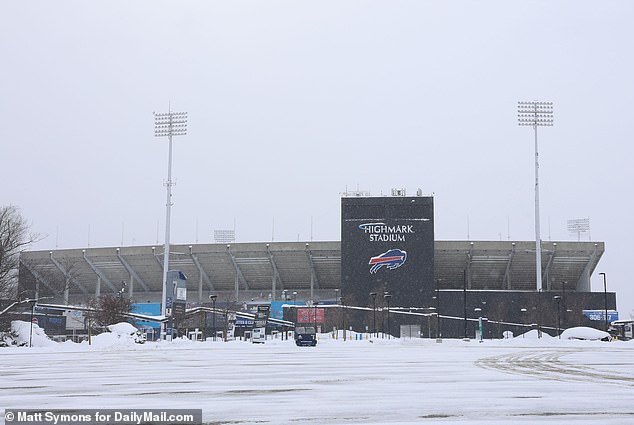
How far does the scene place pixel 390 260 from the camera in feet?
325

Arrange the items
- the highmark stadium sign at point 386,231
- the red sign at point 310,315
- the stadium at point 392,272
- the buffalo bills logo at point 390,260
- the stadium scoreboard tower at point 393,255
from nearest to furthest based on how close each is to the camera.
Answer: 1. the red sign at point 310,315
2. the stadium at point 392,272
3. the stadium scoreboard tower at point 393,255
4. the buffalo bills logo at point 390,260
5. the highmark stadium sign at point 386,231

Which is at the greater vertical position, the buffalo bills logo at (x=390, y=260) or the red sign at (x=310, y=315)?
the buffalo bills logo at (x=390, y=260)

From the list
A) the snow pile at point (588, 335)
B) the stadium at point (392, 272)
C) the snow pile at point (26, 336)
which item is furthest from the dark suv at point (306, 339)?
the snow pile at point (588, 335)

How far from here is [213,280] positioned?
Answer: 11112 cm

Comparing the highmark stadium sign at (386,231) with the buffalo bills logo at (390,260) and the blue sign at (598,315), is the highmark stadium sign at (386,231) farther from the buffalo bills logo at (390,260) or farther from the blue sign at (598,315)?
the blue sign at (598,315)

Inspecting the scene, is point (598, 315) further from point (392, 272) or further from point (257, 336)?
point (257, 336)

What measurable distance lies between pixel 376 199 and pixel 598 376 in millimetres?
82441

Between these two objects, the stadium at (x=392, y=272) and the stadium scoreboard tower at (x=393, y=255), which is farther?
the stadium scoreboard tower at (x=393, y=255)

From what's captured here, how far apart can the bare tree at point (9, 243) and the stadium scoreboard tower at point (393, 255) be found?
159 ft

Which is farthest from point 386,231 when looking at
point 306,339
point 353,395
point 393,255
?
point 353,395

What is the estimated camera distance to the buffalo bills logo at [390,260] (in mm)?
98688

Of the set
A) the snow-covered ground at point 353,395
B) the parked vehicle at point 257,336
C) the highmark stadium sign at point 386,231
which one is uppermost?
the highmark stadium sign at point 386,231

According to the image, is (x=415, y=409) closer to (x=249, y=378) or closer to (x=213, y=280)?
(x=249, y=378)

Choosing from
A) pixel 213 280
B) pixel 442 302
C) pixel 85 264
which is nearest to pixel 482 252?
pixel 442 302
